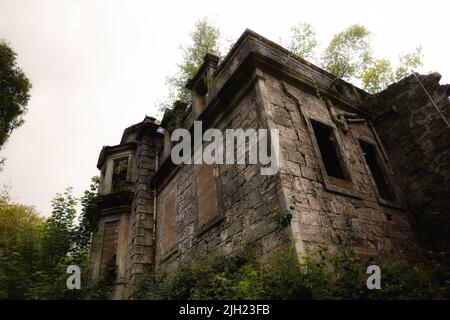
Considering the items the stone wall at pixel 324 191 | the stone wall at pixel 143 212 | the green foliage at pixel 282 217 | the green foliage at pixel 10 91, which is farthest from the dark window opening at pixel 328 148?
the green foliage at pixel 10 91

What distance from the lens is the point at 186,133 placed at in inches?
332

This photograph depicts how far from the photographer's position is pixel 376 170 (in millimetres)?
7320

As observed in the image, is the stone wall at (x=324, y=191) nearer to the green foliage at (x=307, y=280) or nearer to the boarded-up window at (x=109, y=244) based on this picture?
the green foliage at (x=307, y=280)

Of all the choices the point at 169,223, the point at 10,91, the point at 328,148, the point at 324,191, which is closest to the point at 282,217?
the point at 324,191

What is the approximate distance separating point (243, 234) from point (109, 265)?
646 centimetres

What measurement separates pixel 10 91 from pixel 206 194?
12.1 m

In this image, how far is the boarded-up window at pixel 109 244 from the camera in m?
9.55

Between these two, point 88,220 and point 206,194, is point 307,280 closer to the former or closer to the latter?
point 206,194

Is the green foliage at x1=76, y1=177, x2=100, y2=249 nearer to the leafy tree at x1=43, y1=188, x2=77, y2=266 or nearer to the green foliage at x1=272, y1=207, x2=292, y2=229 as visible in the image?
the leafy tree at x1=43, y1=188, x2=77, y2=266

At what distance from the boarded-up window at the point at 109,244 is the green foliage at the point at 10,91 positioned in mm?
6808

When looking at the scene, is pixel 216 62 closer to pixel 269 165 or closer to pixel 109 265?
pixel 269 165

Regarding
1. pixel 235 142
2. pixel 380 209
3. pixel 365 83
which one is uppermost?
pixel 365 83
